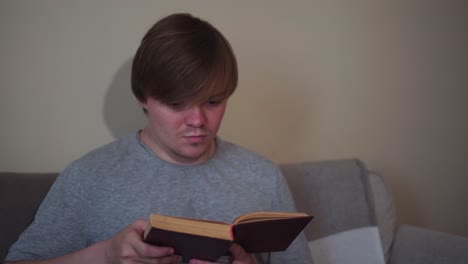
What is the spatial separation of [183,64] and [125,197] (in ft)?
1.09

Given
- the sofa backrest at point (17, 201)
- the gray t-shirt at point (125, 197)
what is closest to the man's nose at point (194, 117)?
the gray t-shirt at point (125, 197)

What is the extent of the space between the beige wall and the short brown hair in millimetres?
354

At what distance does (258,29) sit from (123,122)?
556 mm

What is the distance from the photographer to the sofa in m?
1.28

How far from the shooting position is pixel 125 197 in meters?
0.95

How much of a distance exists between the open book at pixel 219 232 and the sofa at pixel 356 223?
0.52 metres

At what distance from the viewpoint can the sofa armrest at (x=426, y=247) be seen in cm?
124

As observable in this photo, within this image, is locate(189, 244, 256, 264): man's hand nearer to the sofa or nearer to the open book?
the open book

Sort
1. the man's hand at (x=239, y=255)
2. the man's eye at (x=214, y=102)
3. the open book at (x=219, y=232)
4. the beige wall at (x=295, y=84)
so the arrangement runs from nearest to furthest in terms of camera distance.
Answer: the open book at (x=219, y=232) < the man's hand at (x=239, y=255) < the man's eye at (x=214, y=102) < the beige wall at (x=295, y=84)

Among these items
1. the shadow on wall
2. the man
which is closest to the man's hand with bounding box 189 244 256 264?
the man

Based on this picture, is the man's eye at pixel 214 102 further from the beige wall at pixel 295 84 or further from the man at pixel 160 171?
the beige wall at pixel 295 84

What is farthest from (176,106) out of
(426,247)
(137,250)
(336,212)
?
(426,247)

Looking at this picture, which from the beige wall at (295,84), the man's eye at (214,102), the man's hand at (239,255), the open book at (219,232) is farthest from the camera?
the beige wall at (295,84)

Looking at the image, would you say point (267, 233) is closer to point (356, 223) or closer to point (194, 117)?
point (194, 117)
